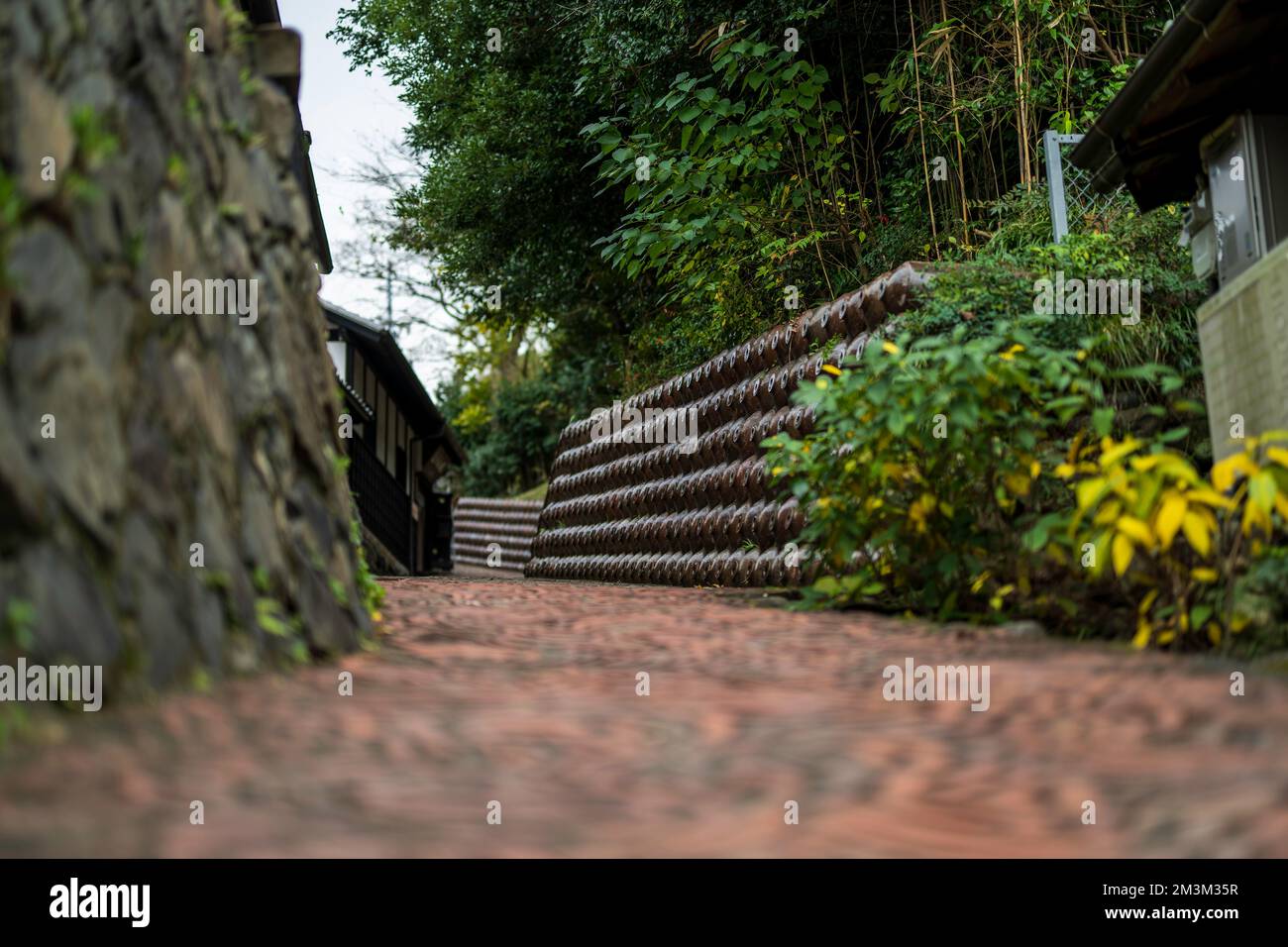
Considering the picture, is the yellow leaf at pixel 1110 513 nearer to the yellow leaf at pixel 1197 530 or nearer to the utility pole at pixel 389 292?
the yellow leaf at pixel 1197 530

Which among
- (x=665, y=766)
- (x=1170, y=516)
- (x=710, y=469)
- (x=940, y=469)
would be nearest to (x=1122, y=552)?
(x=1170, y=516)

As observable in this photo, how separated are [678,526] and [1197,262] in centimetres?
495

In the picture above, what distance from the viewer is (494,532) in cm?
2678

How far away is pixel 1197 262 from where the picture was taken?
6461mm

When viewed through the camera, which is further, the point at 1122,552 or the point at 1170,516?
the point at 1122,552

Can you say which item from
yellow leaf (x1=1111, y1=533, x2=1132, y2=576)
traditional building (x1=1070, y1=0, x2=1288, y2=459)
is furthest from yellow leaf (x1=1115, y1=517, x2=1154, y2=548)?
traditional building (x1=1070, y1=0, x2=1288, y2=459)

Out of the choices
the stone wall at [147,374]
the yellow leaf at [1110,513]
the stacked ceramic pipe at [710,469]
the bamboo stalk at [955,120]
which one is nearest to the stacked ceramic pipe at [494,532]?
the stacked ceramic pipe at [710,469]

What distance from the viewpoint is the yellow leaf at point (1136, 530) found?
3.93 m

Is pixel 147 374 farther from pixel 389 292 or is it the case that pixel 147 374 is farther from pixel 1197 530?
pixel 389 292

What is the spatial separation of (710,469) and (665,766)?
25.0 feet

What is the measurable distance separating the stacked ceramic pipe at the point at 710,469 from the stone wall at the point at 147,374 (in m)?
3.41

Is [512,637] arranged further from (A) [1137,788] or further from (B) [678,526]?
(B) [678,526]

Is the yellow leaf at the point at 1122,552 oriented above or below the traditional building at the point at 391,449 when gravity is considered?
below
